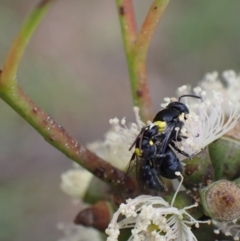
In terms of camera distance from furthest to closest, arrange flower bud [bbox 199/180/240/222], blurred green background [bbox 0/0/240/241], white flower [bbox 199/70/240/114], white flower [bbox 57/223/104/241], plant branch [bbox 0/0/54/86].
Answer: blurred green background [bbox 0/0/240/241] < white flower [bbox 199/70/240/114] < white flower [bbox 57/223/104/241] < flower bud [bbox 199/180/240/222] < plant branch [bbox 0/0/54/86]

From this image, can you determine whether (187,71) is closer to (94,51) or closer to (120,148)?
(94,51)

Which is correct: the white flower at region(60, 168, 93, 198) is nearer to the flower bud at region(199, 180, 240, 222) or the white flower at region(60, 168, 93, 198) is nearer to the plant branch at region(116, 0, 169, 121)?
the plant branch at region(116, 0, 169, 121)

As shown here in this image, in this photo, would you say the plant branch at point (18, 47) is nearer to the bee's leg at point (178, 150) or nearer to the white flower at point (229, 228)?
the bee's leg at point (178, 150)

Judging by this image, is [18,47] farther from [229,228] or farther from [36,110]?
[229,228]

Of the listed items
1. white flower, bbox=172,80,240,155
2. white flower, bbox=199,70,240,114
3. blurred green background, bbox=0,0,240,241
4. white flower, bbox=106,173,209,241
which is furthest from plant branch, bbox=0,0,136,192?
blurred green background, bbox=0,0,240,241

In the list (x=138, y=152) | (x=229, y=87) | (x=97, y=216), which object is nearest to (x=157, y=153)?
(x=138, y=152)

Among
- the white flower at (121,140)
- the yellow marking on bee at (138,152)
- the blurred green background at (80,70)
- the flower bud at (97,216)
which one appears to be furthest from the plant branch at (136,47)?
the blurred green background at (80,70)

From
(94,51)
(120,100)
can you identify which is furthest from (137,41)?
(94,51)
